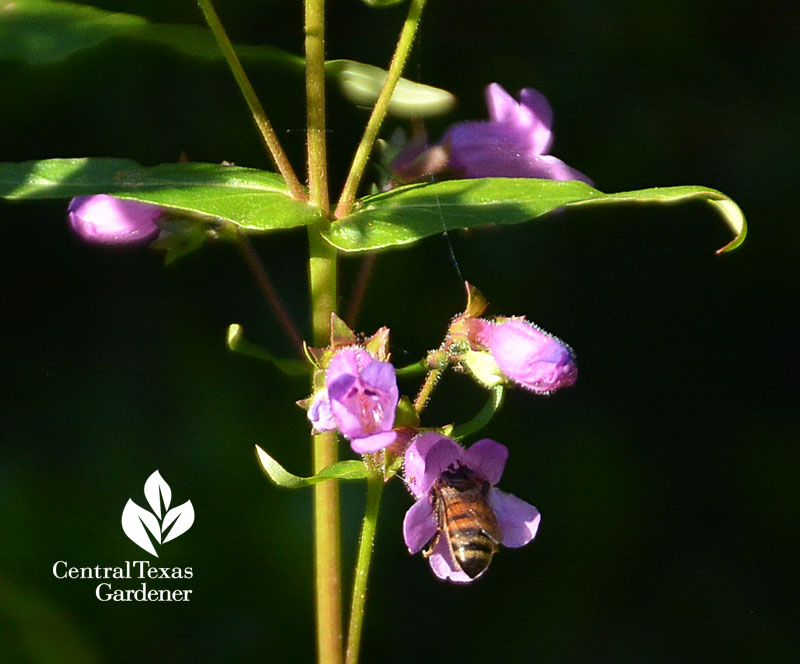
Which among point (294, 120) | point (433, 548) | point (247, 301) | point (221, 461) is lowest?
point (433, 548)

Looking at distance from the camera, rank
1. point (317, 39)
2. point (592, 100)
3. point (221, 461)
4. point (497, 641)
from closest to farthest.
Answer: point (317, 39), point (221, 461), point (497, 641), point (592, 100)

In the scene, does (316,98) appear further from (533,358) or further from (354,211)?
(533,358)

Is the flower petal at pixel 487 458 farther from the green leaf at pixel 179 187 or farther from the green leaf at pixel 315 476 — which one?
the green leaf at pixel 179 187

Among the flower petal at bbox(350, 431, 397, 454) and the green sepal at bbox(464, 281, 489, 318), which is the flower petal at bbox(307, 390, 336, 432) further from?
the green sepal at bbox(464, 281, 489, 318)

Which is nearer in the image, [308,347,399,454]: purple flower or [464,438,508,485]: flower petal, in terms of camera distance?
[308,347,399,454]: purple flower

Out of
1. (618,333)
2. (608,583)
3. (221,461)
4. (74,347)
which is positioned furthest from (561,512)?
(74,347)

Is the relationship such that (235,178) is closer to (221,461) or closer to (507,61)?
(221,461)

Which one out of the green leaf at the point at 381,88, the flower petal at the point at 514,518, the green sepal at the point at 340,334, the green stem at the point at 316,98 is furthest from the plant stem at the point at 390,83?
the flower petal at the point at 514,518

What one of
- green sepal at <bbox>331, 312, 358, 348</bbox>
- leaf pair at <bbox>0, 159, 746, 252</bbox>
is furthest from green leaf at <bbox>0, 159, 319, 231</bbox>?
green sepal at <bbox>331, 312, 358, 348</bbox>

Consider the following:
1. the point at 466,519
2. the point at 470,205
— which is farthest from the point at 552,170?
the point at 466,519
